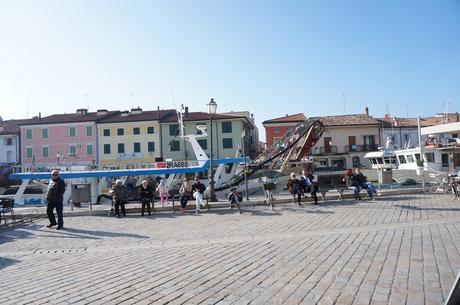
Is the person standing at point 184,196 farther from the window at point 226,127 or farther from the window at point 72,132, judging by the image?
the window at point 72,132

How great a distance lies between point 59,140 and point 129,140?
420 inches

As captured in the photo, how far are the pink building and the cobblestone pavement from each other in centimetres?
4413

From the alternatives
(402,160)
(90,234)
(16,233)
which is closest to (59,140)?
(402,160)

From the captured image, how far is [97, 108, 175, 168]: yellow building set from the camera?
51.9 m

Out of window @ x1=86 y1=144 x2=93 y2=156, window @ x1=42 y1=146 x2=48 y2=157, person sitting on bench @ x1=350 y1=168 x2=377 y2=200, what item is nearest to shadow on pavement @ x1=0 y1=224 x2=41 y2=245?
person sitting on bench @ x1=350 y1=168 x2=377 y2=200

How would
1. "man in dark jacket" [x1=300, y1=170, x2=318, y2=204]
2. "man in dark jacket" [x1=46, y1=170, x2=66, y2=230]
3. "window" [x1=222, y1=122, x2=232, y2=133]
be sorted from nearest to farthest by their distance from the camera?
"man in dark jacket" [x1=46, y1=170, x2=66, y2=230] < "man in dark jacket" [x1=300, y1=170, x2=318, y2=204] < "window" [x1=222, y1=122, x2=232, y2=133]

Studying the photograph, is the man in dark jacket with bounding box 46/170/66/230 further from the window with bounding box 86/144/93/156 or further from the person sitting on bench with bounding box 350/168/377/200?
the window with bounding box 86/144/93/156

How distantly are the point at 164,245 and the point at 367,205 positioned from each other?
324 inches

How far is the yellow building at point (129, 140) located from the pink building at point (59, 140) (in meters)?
1.38

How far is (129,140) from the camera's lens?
52125 mm

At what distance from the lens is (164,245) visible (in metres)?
8.04

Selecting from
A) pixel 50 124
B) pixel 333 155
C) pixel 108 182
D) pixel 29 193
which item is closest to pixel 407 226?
pixel 108 182

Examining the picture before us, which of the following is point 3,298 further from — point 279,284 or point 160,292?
point 279,284

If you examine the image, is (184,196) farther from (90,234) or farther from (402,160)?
(402,160)
